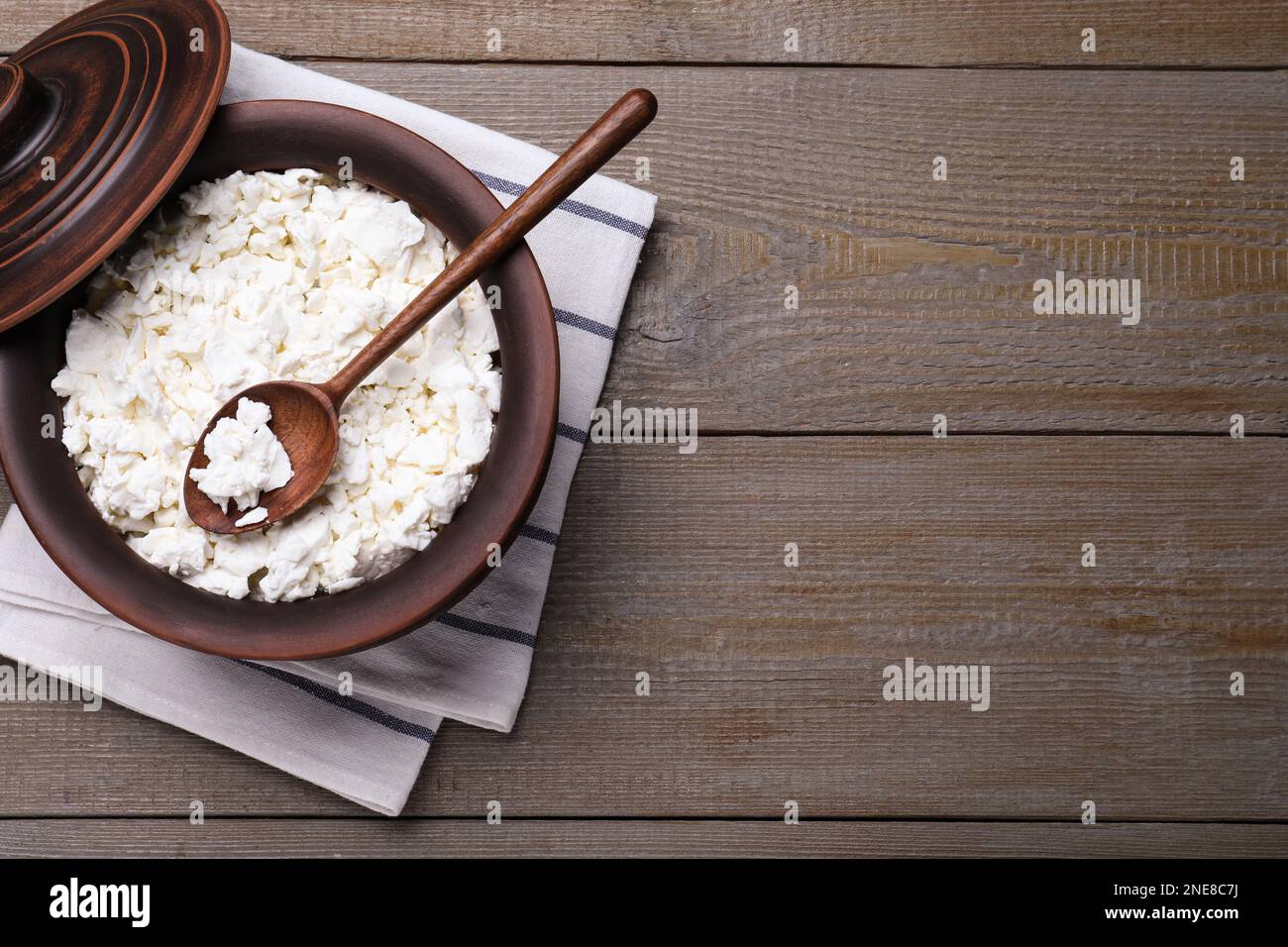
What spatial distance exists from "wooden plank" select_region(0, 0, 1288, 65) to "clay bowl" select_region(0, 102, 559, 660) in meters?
0.19

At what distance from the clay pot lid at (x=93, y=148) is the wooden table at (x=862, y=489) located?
0.18 meters

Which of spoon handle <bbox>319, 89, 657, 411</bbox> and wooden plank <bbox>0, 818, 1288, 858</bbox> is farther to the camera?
wooden plank <bbox>0, 818, 1288, 858</bbox>

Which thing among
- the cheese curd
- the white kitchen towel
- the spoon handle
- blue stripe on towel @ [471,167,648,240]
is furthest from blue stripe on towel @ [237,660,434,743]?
blue stripe on towel @ [471,167,648,240]

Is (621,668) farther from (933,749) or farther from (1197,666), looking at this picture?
(1197,666)

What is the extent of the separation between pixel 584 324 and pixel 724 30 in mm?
282

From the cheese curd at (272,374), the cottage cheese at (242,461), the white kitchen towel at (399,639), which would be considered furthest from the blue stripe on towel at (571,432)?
the cottage cheese at (242,461)

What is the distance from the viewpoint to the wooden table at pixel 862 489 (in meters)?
0.78

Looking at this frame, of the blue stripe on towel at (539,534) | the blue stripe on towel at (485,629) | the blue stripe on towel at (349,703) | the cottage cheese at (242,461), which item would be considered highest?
the cottage cheese at (242,461)

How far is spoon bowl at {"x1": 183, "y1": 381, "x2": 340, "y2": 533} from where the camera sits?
2.05ft

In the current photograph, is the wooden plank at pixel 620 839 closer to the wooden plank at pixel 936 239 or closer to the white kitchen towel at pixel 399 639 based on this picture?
the white kitchen towel at pixel 399 639

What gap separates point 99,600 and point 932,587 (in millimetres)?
619

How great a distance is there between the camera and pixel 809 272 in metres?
0.79

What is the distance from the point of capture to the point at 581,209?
766mm

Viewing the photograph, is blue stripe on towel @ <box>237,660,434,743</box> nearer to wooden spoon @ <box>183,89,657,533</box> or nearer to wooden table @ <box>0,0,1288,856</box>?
wooden table @ <box>0,0,1288,856</box>
